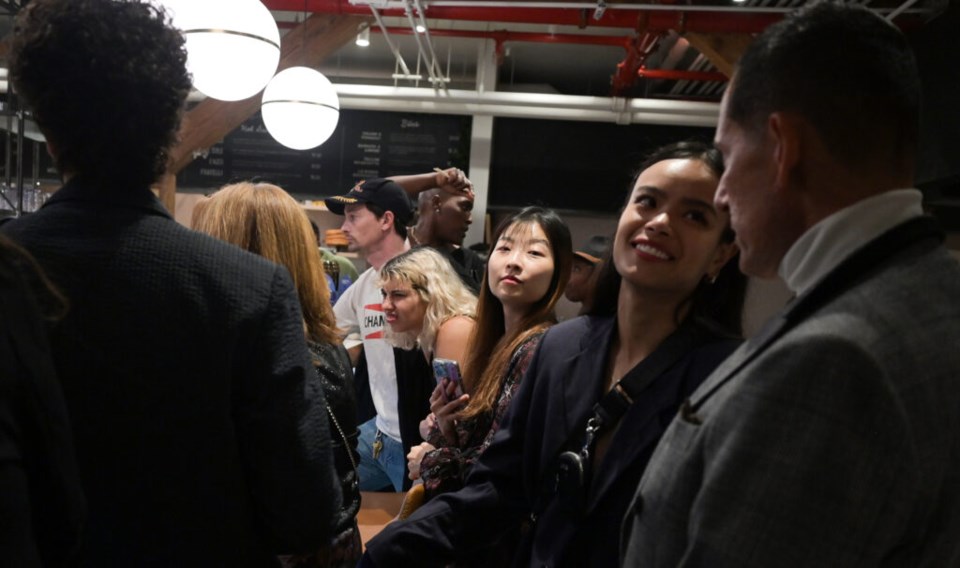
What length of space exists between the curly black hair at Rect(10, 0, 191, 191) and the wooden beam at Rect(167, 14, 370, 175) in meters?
4.07

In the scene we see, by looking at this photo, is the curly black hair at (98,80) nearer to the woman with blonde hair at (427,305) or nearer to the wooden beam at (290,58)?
the woman with blonde hair at (427,305)

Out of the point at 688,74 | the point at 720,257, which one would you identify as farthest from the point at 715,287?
the point at 688,74

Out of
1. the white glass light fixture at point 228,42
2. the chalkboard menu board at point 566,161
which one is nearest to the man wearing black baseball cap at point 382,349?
the white glass light fixture at point 228,42

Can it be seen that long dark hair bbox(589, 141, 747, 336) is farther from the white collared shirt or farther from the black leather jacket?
the black leather jacket

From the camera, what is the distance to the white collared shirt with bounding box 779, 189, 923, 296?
2.30 feet

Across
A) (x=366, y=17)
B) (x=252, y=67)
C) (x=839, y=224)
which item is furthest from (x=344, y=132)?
(x=839, y=224)

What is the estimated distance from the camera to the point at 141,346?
3.18 ft

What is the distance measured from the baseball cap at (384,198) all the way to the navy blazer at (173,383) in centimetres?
228

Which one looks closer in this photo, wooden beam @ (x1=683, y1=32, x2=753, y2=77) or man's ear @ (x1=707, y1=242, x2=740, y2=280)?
man's ear @ (x1=707, y1=242, x2=740, y2=280)

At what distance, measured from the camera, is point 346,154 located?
258 inches

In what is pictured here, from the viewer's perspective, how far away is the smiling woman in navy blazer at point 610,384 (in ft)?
3.87

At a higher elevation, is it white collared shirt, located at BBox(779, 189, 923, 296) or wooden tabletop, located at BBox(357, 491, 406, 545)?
white collared shirt, located at BBox(779, 189, 923, 296)

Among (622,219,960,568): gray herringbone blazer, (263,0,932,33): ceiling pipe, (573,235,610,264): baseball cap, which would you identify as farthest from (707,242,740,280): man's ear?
(263,0,932,33): ceiling pipe

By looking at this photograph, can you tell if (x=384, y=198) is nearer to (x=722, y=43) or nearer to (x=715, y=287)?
(x=715, y=287)
